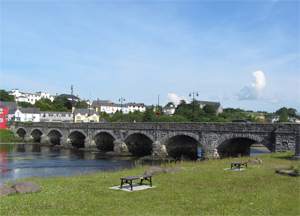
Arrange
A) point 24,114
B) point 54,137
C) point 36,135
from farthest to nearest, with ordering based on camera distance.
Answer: point 24,114, point 36,135, point 54,137

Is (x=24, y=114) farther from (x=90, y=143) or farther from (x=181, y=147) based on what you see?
(x=181, y=147)

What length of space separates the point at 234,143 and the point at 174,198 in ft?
83.7

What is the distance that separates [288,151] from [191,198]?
18884mm

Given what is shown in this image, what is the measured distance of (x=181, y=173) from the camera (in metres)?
16.5

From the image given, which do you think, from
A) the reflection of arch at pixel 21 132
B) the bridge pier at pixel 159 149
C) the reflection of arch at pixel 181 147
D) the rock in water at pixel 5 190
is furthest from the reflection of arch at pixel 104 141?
the rock in water at pixel 5 190

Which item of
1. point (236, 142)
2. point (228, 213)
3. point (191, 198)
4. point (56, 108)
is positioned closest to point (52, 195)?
point (191, 198)

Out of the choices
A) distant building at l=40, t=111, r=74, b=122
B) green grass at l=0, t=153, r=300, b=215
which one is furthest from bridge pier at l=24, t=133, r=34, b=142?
green grass at l=0, t=153, r=300, b=215

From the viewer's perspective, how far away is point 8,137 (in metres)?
69.8

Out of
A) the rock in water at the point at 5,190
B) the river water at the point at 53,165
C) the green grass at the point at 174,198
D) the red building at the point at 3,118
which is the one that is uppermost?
the red building at the point at 3,118

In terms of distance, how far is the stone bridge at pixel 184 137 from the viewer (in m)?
27.5

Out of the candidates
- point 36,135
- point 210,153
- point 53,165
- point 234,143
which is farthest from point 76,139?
point 234,143

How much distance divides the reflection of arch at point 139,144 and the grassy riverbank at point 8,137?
35889mm

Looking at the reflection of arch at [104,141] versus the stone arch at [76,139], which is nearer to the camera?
the reflection of arch at [104,141]

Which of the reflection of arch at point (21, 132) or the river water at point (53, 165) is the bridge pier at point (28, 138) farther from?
the river water at point (53, 165)
